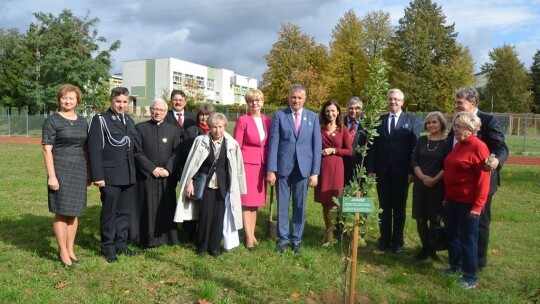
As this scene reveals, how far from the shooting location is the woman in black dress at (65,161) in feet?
15.6

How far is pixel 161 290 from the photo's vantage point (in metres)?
4.52

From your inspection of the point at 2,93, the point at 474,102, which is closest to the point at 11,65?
the point at 2,93

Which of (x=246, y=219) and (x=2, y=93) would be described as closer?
(x=246, y=219)

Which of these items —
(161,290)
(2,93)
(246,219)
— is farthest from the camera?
(2,93)

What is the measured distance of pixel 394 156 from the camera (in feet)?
19.1

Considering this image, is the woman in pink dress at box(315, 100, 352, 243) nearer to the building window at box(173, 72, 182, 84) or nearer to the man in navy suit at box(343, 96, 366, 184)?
the man in navy suit at box(343, 96, 366, 184)

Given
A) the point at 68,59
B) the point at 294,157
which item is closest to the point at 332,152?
A: the point at 294,157

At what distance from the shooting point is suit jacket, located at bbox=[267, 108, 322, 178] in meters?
5.77

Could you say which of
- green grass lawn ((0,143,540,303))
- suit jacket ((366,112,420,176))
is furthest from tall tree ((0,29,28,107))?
suit jacket ((366,112,420,176))

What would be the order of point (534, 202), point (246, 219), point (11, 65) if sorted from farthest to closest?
point (11, 65)
point (534, 202)
point (246, 219)

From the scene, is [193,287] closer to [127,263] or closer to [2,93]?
[127,263]

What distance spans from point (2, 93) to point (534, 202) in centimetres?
4371

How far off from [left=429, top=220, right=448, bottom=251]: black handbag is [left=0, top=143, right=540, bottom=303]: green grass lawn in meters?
0.29

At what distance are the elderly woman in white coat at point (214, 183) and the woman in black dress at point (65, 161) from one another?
123 centimetres
